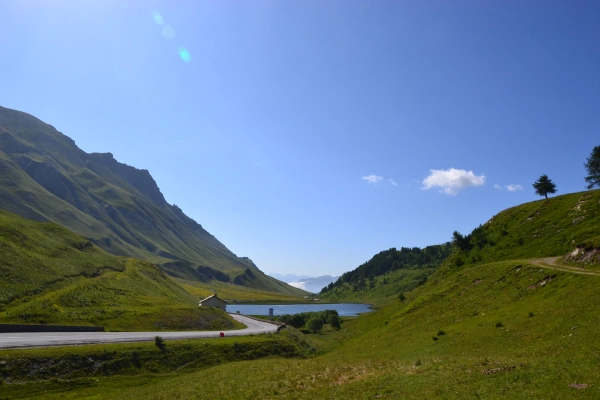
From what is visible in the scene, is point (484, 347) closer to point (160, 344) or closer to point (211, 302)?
point (160, 344)

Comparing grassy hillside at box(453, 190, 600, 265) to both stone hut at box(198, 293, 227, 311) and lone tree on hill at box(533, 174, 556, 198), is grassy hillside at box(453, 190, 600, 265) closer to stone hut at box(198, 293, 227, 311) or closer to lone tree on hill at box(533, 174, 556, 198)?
lone tree on hill at box(533, 174, 556, 198)

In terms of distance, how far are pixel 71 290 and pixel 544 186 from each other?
400 ft

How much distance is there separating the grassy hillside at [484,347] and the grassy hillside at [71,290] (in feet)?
111

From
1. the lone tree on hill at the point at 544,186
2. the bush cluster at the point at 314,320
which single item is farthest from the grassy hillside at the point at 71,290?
the lone tree on hill at the point at 544,186

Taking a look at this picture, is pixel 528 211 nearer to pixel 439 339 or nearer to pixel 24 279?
pixel 439 339

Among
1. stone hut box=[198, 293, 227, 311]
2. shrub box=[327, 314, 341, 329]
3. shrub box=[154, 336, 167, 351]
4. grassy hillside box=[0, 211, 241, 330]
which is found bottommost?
shrub box=[327, 314, 341, 329]

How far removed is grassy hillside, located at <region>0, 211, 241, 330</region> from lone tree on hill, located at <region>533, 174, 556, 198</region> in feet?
295

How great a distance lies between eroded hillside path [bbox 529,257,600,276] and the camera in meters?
47.5

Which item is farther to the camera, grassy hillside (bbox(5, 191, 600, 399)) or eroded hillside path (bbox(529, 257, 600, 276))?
eroded hillside path (bbox(529, 257, 600, 276))

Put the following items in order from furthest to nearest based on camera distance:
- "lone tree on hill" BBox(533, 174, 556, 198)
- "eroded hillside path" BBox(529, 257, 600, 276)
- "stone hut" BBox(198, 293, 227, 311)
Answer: "stone hut" BBox(198, 293, 227, 311) < "lone tree on hill" BBox(533, 174, 556, 198) < "eroded hillside path" BBox(529, 257, 600, 276)

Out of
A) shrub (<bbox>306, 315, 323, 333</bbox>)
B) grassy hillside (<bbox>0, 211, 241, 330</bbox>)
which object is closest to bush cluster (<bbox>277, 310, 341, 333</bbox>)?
shrub (<bbox>306, 315, 323, 333</bbox>)

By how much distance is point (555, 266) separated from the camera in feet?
178

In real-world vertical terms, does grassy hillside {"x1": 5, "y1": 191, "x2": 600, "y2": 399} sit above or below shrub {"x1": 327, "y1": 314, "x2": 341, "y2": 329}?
above

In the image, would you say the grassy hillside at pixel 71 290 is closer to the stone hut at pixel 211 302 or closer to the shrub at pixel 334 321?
the stone hut at pixel 211 302
